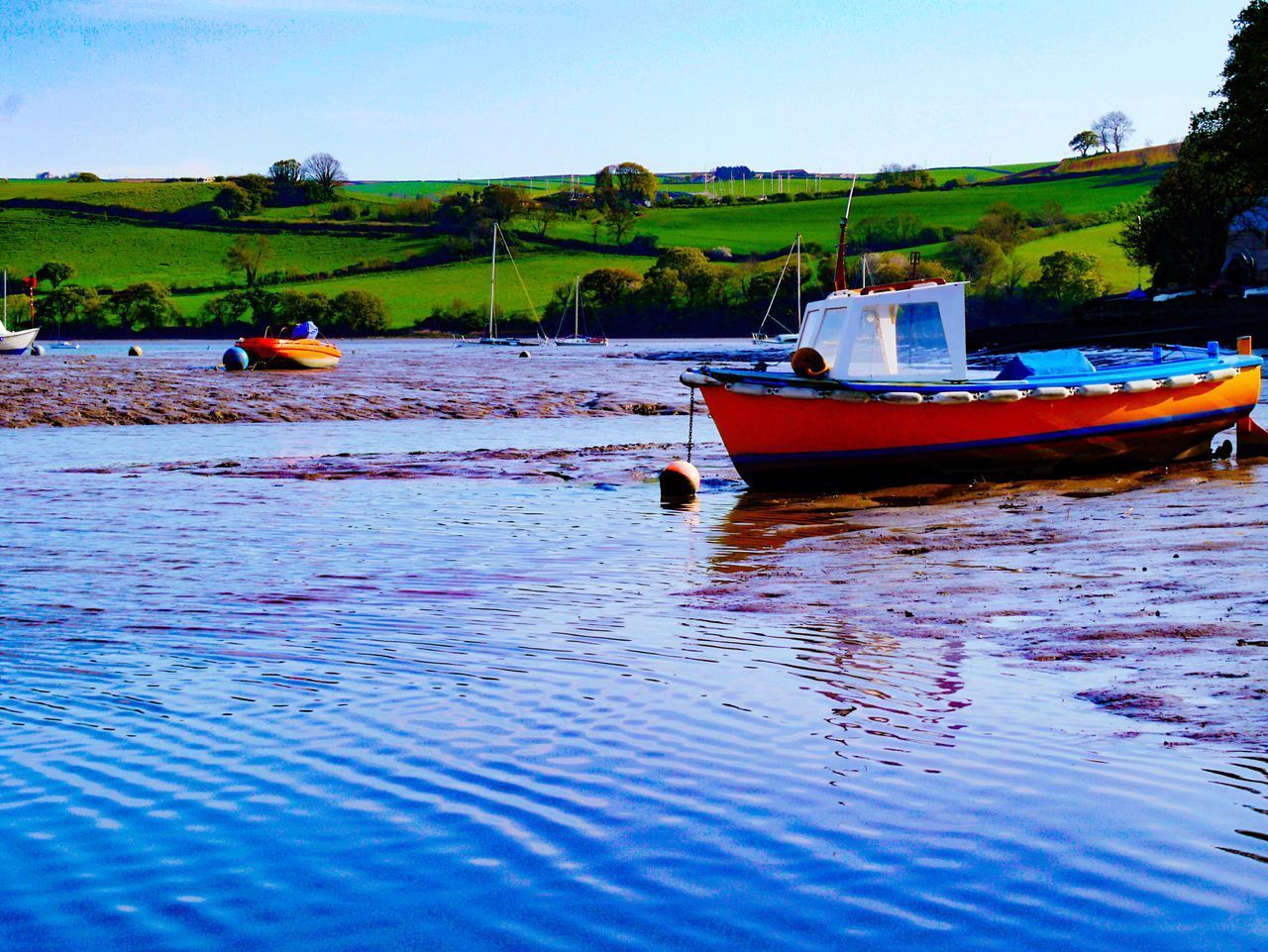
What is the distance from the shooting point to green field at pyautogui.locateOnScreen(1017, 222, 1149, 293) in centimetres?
13012

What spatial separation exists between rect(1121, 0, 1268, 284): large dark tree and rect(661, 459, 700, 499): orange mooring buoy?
4793 cm

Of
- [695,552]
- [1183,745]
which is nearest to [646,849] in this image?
[1183,745]

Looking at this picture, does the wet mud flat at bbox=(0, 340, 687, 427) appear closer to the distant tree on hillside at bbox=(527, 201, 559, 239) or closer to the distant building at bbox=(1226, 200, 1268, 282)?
the distant building at bbox=(1226, 200, 1268, 282)

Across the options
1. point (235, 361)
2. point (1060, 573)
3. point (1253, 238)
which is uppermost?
point (1253, 238)

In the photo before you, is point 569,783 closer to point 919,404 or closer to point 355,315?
point 919,404

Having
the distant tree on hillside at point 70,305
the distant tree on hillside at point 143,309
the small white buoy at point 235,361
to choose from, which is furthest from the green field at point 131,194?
the small white buoy at point 235,361

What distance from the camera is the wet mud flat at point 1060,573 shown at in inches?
314

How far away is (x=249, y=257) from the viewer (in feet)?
531

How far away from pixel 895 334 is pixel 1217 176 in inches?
2112

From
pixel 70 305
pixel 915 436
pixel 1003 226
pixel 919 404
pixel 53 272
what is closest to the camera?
pixel 919 404

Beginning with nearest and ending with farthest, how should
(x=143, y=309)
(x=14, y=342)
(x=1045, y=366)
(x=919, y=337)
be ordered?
1. (x=919, y=337)
2. (x=1045, y=366)
3. (x=14, y=342)
4. (x=143, y=309)

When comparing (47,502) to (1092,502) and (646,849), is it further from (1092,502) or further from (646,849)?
A: (646,849)

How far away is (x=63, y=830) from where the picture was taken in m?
5.67

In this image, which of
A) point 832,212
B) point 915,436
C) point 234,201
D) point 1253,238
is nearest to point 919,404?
point 915,436
